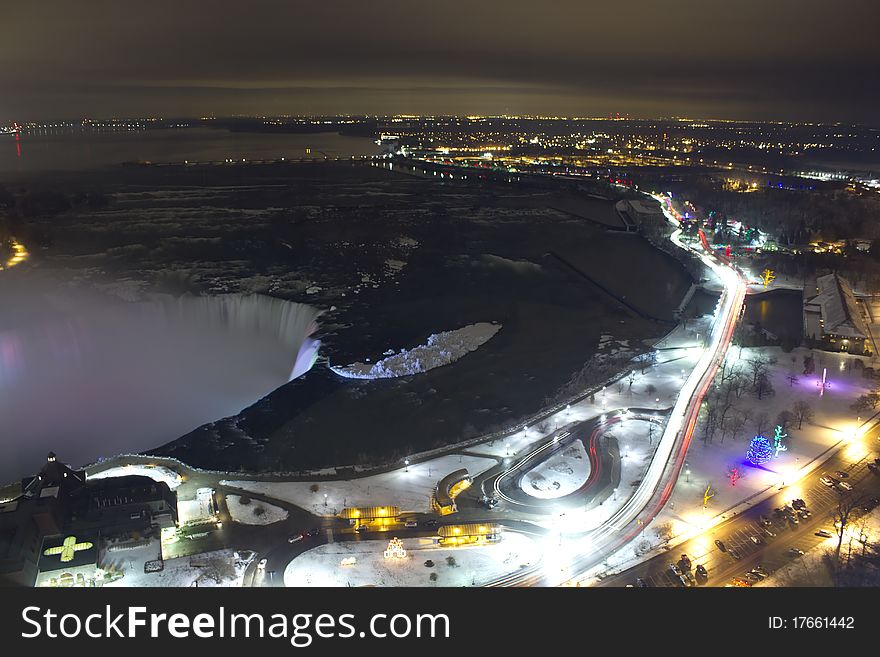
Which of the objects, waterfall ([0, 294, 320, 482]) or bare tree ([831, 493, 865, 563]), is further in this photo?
waterfall ([0, 294, 320, 482])

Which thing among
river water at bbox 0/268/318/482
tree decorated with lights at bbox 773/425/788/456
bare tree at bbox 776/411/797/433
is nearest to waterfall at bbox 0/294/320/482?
river water at bbox 0/268/318/482

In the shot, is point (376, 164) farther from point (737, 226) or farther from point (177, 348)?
point (177, 348)

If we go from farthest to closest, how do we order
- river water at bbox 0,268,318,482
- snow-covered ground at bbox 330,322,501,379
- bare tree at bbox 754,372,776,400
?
snow-covered ground at bbox 330,322,501,379, bare tree at bbox 754,372,776,400, river water at bbox 0,268,318,482

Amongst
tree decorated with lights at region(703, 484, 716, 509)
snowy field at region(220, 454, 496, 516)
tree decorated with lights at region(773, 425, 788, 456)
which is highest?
tree decorated with lights at region(773, 425, 788, 456)

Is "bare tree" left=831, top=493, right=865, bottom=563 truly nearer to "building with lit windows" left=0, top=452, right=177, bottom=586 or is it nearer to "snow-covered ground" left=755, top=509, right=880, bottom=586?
"snow-covered ground" left=755, top=509, right=880, bottom=586

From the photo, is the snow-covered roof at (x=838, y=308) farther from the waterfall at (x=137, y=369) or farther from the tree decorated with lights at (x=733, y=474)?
the waterfall at (x=137, y=369)

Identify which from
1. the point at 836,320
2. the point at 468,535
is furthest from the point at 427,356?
the point at 836,320

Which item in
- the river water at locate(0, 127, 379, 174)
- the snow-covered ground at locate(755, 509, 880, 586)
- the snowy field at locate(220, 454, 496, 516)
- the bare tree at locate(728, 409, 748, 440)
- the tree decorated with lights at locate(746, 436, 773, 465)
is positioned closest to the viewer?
the snow-covered ground at locate(755, 509, 880, 586)

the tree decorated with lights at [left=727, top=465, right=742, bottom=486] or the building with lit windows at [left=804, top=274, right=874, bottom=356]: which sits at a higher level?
the building with lit windows at [left=804, top=274, right=874, bottom=356]
